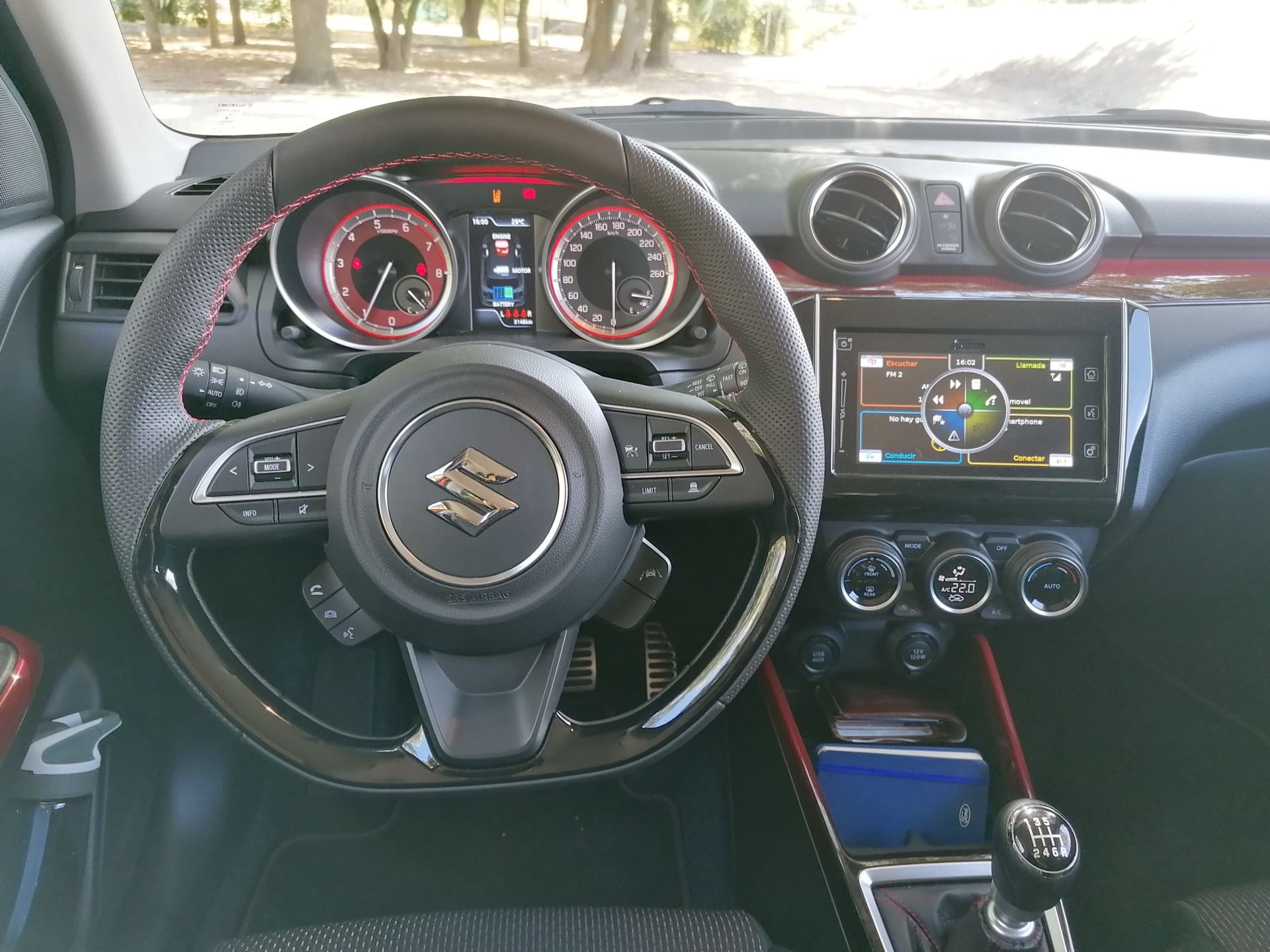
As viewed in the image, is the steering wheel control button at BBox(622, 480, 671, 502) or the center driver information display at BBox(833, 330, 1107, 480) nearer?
the steering wheel control button at BBox(622, 480, 671, 502)

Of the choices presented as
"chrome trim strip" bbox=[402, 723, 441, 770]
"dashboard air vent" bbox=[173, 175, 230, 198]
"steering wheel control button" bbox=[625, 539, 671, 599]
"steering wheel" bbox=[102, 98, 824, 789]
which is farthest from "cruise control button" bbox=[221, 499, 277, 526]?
"dashboard air vent" bbox=[173, 175, 230, 198]

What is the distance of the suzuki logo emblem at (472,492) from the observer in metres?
1.02

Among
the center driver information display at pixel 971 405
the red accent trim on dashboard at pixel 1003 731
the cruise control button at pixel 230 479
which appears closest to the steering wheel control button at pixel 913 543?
the center driver information display at pixel 971 405

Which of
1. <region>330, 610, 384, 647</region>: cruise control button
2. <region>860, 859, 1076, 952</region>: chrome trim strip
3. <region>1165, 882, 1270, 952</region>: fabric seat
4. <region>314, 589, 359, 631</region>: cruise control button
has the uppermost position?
<region>314, 589, 359, 631</region>: cruise control button

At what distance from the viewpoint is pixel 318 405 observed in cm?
108

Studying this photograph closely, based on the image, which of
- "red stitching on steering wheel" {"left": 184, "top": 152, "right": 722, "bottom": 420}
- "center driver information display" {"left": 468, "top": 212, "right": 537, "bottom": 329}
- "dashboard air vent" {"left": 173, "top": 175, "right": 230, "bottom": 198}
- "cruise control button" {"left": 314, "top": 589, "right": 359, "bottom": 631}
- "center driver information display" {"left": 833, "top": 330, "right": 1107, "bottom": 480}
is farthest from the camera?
"dashboard air vent" {"left": 173, "top": 175, "right": 230, "bottom": 198}

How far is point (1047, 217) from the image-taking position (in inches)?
65.8

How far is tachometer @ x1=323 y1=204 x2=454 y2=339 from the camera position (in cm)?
157

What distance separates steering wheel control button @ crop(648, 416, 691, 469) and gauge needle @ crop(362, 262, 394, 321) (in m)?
0.72

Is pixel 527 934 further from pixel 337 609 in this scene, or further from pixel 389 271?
pixel 389 271

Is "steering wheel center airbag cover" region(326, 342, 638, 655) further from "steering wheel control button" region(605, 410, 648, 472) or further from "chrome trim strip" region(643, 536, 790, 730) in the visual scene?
"chrome trim strip" region(643, 536, 790, 730)

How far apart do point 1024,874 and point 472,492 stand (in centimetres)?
78

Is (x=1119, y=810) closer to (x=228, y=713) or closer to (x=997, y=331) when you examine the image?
(x=997, y=331)

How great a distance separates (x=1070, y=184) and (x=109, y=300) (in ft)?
5.25
